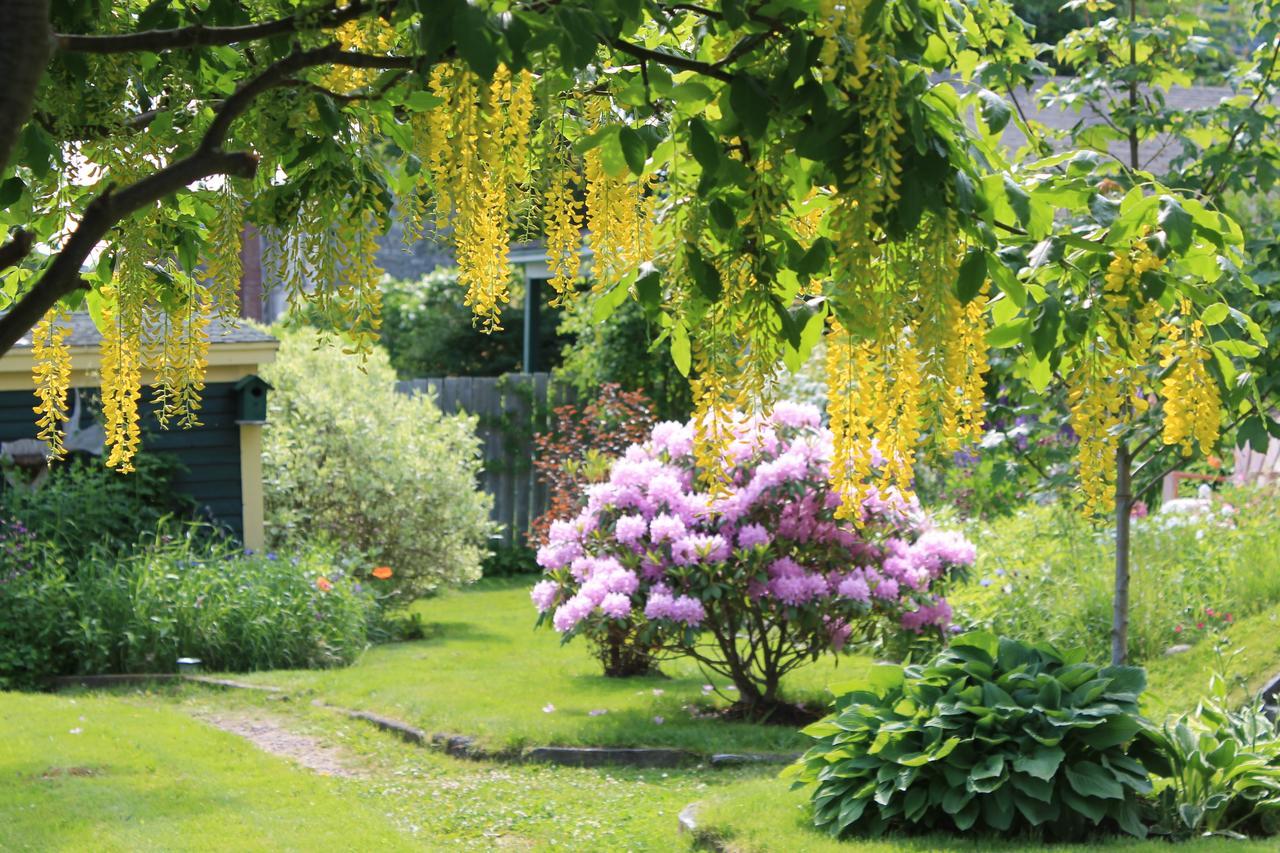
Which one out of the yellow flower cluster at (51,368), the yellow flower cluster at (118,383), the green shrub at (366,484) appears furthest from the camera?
the green shrub at (366,484)

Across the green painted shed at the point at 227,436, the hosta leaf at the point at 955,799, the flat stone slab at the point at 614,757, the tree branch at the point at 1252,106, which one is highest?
the tree branch at the point at 1252,106

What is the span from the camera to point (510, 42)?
204cm

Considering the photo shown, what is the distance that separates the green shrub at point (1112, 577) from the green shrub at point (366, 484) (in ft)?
14.3

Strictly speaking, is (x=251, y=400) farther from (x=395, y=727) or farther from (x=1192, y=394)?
(x=1192, y=394)

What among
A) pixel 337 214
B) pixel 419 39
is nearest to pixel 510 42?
pixel 419 39

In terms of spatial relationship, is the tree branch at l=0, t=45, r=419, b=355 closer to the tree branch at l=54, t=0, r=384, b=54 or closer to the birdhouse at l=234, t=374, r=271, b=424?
the tree branch at l=54, t=0, r=384, b=54

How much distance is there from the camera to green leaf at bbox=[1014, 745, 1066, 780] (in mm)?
4578

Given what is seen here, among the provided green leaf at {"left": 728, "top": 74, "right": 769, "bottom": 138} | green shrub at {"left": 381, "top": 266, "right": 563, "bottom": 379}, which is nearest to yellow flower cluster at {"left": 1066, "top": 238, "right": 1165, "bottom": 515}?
green leaf at {"left": 728, "top": 74, "right": 769, "bottom": 138}

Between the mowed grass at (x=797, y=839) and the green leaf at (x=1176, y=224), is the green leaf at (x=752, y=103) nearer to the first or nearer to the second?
the green leaf at (x=1176, y=224)

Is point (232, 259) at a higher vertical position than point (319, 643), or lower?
higher

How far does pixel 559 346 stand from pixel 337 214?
16.1 meters

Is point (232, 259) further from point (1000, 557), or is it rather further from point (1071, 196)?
point (1000, 557)

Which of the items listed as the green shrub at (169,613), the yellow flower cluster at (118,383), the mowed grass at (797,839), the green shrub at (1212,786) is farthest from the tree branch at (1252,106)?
the green shrub at (169,613)

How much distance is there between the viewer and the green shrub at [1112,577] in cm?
762
